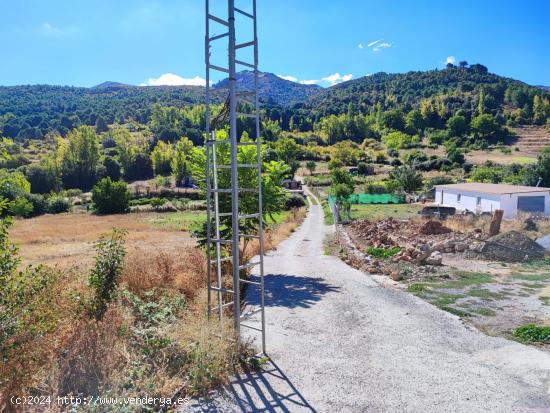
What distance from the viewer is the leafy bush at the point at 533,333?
8.77m

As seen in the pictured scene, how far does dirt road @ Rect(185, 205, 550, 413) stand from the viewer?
19.9 feet

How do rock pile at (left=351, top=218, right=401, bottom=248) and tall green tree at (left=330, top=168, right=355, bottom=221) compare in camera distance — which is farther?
tall green tree at (left=330, top=168, right=355, bottom=221)

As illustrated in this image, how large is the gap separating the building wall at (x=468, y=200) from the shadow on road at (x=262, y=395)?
3165 centimetres

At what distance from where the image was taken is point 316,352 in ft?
26.1

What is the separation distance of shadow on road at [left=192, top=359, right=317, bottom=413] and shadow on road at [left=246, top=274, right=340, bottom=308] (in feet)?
14.6

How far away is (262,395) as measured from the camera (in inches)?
246

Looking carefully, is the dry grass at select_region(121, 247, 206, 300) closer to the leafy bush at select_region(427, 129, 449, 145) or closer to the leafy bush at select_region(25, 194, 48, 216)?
the leafy bush at select_region(25, 194, 48, 216)

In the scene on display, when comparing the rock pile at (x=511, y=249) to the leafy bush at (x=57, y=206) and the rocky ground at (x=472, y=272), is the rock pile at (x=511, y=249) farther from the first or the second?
the leafy bush at (x=57, y=206)

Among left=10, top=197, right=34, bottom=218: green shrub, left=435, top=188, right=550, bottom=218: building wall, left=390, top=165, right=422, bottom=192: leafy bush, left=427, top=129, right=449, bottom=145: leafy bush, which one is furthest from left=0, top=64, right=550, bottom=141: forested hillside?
left=435, top=188, right=550, bottom=218: building wall

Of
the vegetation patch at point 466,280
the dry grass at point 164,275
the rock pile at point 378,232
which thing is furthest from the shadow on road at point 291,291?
the rock pile at point 378,232

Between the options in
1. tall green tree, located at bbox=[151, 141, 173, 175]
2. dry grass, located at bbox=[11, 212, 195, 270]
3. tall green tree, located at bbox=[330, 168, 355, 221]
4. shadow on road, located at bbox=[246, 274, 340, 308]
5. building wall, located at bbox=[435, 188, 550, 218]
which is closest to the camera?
shadow on road, located at bbox=[246, 274, 340, 308]

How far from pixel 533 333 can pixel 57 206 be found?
6464 cm

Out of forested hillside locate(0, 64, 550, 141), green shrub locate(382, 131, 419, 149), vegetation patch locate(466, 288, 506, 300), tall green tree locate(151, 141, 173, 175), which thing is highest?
forested hillside locate(0, 64, 550, 141)

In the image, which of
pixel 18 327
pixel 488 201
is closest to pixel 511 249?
pixel 488 201
